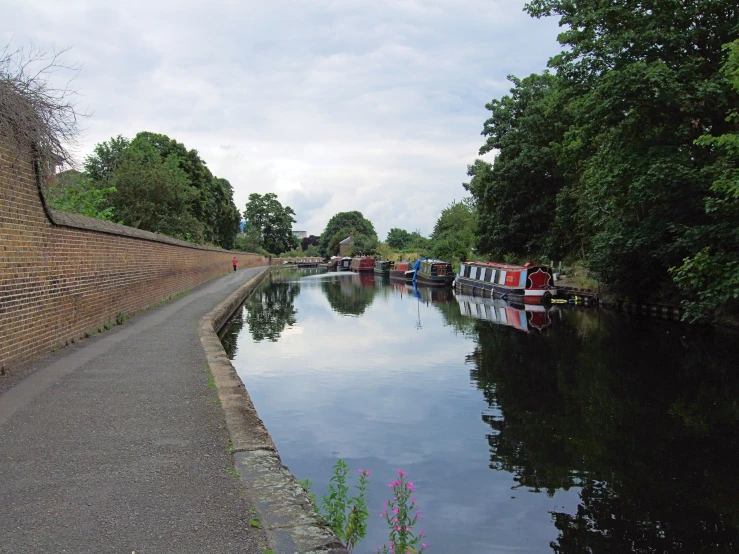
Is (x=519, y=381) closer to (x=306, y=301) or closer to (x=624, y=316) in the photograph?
(x=624, y=316)

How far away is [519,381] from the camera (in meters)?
9.65

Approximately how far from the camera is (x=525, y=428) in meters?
7.03

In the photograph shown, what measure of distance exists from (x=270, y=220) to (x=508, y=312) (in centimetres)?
7369

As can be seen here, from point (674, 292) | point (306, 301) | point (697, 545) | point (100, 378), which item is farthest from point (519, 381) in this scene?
point (306, 301)

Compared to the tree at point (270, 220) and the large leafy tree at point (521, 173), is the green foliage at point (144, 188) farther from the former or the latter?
the tree at point (270, 220)

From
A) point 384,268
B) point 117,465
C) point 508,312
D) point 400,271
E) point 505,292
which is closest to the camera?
point 117,465

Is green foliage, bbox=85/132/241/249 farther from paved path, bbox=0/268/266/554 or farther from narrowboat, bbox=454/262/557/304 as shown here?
paved path, bbox=0/268/266/554

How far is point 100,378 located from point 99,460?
269 centimetres

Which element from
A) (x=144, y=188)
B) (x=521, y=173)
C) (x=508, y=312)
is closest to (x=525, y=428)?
(x=508, y=312)

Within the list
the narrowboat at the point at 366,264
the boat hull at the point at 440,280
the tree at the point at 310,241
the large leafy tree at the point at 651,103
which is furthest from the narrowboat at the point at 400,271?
the tree at the point at 310,241

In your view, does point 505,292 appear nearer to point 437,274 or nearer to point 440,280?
point 440,280

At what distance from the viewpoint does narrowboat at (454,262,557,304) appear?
23.5 m

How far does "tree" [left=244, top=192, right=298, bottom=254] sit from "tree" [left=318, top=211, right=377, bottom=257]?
15313mm

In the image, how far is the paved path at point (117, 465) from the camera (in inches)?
109
